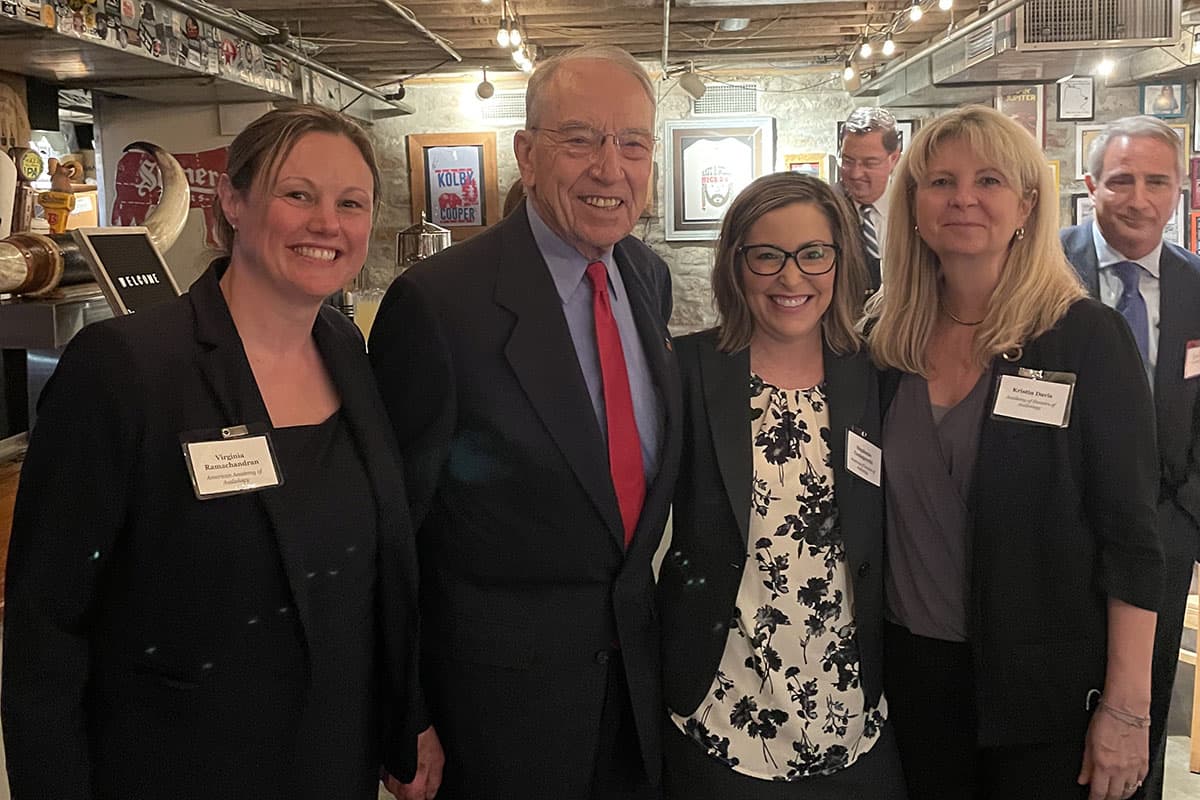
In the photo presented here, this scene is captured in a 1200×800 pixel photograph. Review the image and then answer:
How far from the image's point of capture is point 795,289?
1692mm

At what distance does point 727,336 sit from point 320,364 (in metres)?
0.72

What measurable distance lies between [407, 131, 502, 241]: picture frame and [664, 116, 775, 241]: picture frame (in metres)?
1.52

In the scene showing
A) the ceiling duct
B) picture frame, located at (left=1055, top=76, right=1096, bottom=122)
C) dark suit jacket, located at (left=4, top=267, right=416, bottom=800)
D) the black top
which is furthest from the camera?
picture frame, located at (left=1055, top=76, right=1096, bottom=122)

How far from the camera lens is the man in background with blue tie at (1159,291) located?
7.16 ft

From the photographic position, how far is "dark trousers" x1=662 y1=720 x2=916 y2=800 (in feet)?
5.30

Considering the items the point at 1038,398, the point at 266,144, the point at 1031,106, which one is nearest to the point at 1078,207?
the point at 1031,106

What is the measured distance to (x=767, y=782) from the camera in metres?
1.61

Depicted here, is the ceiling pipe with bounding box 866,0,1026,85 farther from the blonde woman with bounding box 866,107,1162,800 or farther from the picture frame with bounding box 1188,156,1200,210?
the blonde woman with bounding box 866,107,1162,800

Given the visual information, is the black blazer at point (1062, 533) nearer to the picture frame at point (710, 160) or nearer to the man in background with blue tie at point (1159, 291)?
the man in background with blue tie at point (1159, 291)

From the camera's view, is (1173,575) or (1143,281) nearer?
(1173,575)

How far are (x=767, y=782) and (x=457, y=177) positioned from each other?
7.31 m

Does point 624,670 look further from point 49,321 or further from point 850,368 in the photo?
point 49,321

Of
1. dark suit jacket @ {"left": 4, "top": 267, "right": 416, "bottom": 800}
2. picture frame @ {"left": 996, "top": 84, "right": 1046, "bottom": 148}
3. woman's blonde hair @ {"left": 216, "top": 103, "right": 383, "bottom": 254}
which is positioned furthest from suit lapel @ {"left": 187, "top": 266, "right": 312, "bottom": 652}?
picture frame @ {"left": 996, "top": 84, "right": 1046, "bottom": 148}

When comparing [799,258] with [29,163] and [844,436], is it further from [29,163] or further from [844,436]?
[29,163]
